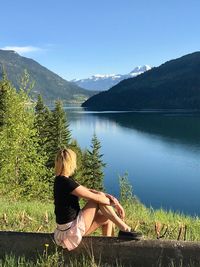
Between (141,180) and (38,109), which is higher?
(38,109)

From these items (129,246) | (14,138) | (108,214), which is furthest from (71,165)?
(14,138)

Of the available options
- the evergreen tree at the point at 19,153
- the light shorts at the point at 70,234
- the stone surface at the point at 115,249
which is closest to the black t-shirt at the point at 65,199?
the light shorts at the point at 70,234

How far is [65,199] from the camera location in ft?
Answer: 23.0

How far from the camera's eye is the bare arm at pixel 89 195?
696 cm

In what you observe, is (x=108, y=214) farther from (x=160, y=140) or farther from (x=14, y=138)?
(x=160, y=140)

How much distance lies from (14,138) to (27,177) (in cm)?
299

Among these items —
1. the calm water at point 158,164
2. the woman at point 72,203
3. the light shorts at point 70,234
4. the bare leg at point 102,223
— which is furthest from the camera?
the calm water at point 158,164

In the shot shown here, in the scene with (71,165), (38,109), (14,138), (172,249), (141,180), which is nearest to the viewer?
(172,249)

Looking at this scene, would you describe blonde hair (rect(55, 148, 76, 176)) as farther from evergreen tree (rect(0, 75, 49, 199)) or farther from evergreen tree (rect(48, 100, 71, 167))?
evergreen tree (rect(48, 100, 71, 167))

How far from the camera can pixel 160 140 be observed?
122875 mm

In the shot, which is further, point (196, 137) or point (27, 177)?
point (196, 137)

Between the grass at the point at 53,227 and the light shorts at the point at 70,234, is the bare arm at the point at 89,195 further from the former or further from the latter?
the grass at the point at 53,227

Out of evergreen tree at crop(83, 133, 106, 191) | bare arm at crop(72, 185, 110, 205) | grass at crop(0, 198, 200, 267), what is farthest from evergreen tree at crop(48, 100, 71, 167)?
bare arm at crop(72, 185, 110, 205)

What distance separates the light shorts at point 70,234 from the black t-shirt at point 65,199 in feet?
0.36
